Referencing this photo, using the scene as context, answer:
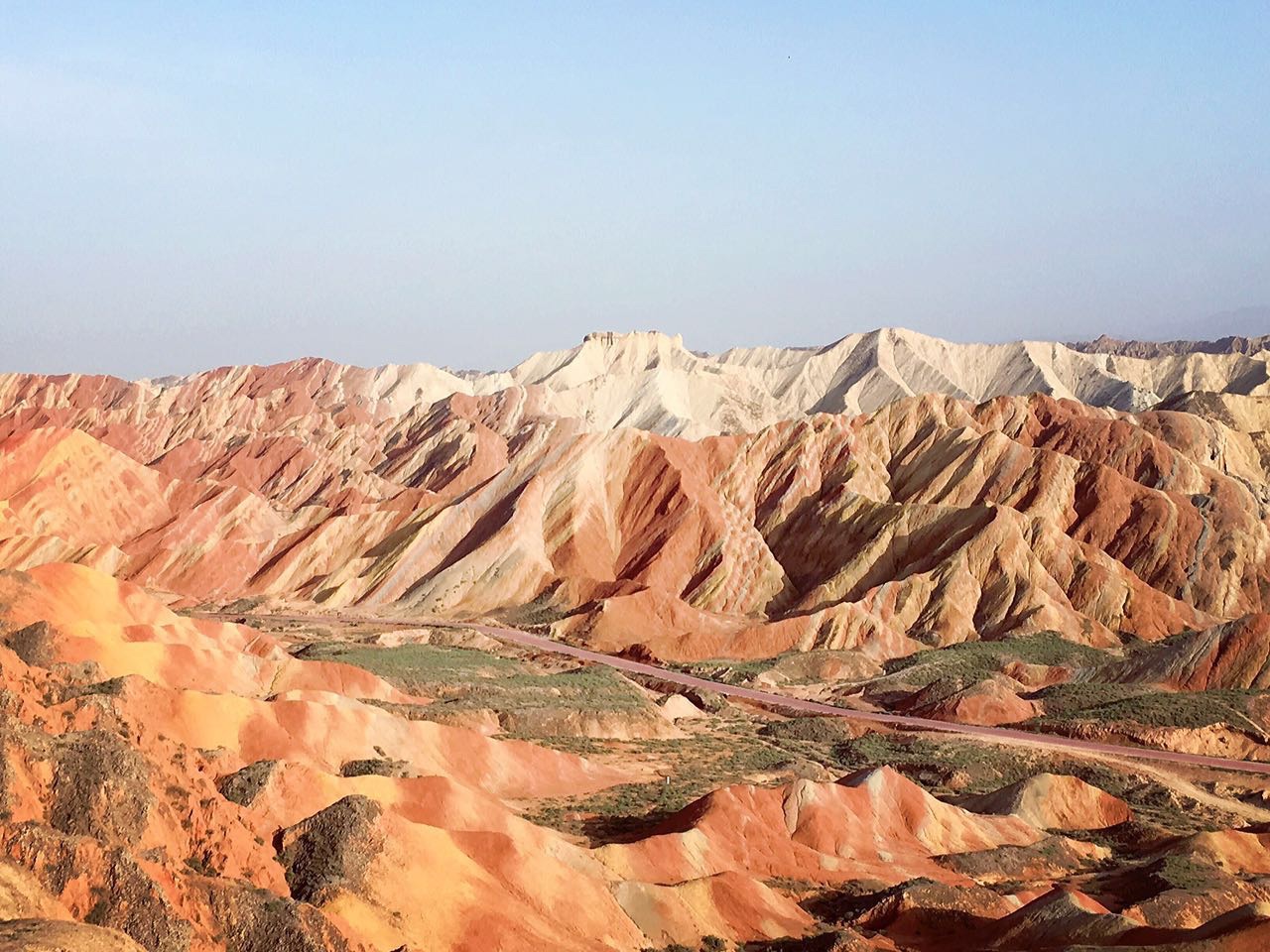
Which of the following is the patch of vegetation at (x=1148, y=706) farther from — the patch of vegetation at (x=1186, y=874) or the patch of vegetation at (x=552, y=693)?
the patch of vegetation at (x=1186, y=874)

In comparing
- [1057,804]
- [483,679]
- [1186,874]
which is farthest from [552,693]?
[1186,874]

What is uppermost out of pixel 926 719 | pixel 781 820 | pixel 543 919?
pixel 543 919

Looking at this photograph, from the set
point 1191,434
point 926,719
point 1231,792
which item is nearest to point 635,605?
point 926,719

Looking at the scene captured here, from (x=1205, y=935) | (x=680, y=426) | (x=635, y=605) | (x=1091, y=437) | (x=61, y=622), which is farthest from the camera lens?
(x=680, y=426)

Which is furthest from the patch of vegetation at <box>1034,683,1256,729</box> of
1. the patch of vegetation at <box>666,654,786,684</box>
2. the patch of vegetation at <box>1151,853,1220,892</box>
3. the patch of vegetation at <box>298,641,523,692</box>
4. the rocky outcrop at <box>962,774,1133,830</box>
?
the patch of vegetation at <box>298,641,523,692</box>

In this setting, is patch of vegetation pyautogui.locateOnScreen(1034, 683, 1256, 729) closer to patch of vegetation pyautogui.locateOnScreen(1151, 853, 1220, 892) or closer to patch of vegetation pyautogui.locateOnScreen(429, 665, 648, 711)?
patch of vegetation pyautogui.locateOnScreen(429, 665, 648, 711)

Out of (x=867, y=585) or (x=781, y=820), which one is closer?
(x=781, y=820)

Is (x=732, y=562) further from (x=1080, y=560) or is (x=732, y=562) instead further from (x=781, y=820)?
(x=781, y=820)

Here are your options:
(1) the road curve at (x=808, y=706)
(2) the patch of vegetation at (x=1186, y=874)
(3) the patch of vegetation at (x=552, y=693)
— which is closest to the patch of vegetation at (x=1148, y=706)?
(1) the road curve at (x=808, y=706)

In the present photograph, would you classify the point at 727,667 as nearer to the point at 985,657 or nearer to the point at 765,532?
the point at 985,657
